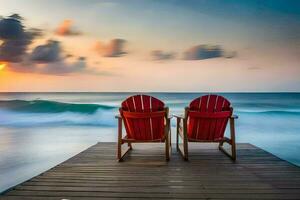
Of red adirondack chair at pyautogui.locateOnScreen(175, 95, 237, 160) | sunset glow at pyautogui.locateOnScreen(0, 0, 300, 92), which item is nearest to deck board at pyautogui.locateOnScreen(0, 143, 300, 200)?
red adirondack chair at pyautogui.locateOnScreen(175, 95, 237, 160)

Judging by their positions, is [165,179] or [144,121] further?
[144,121]

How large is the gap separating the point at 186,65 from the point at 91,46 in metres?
4.19

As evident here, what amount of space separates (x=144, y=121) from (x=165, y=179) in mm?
1031

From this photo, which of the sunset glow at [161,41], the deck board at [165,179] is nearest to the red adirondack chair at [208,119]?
the deck board at [165,179]

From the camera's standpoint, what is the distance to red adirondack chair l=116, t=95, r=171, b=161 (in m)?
3.47

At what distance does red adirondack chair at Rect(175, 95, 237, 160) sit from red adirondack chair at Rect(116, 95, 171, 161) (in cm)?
27

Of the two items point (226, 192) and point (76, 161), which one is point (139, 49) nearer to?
point (76, 161)

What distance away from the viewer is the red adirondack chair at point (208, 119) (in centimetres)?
346

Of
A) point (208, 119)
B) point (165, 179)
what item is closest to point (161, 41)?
point (208, 119)

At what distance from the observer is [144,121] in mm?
3484

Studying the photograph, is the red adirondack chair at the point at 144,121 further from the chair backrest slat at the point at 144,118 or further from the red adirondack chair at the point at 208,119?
the red adirondack chair at the point at 208,119

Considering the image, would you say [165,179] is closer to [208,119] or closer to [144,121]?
[144,121]

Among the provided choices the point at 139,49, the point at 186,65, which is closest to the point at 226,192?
the point at 139,49

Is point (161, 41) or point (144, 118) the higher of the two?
point (161, 41)
